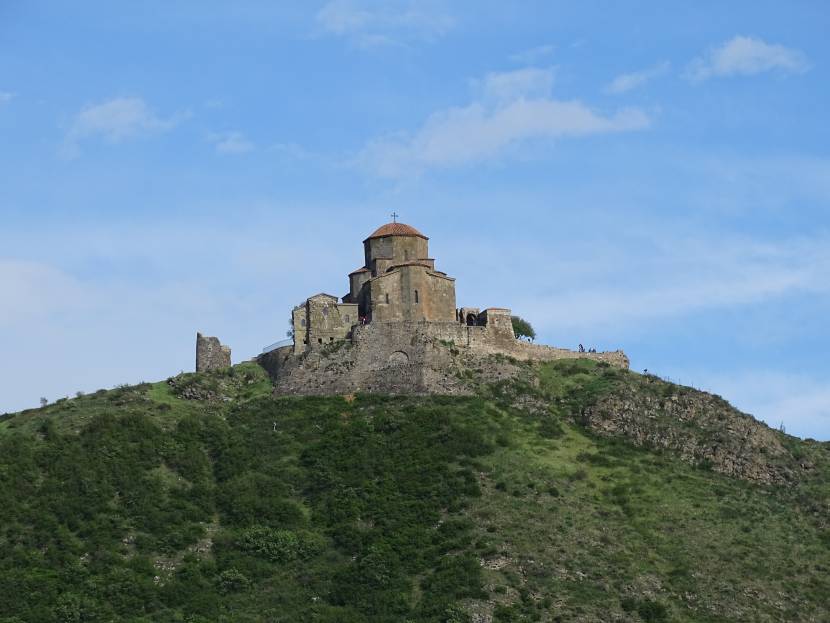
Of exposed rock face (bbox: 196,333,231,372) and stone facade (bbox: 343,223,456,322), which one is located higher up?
stone facade (bbox: 343,223,456,322)

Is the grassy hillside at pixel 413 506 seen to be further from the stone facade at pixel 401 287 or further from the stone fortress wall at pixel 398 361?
the stone facade at pixel 401 287

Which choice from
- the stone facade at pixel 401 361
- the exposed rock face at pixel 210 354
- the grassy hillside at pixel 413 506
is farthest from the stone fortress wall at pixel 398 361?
the exposed rock face at pixel 210 354

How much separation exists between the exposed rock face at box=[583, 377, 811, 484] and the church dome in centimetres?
1799

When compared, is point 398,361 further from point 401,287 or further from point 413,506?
point 413,506

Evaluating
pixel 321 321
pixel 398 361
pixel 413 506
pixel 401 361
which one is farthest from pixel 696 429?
pixel 321 321

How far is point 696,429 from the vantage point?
96750mm

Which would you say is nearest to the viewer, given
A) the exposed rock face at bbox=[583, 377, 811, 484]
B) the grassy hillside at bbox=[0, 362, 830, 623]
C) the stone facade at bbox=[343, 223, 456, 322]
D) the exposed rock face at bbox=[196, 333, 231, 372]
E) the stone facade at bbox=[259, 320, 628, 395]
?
the grassy hillside at bbox=[0, 362, 830, 623]

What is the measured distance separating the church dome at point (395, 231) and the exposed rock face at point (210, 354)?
1238cm

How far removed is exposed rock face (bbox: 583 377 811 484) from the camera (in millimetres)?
94375

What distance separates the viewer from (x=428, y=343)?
10038 cm

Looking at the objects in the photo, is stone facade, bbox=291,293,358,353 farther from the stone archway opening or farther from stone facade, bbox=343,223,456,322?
the stone archway opening

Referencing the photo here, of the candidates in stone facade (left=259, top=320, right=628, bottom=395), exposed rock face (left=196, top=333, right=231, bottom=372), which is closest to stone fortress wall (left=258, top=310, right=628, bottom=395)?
stone facade (left=259, top=320, right=628, bottom=395)

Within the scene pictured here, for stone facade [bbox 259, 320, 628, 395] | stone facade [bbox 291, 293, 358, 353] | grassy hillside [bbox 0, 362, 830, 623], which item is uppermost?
stone facade [bbox 291, 293, 358, 353]

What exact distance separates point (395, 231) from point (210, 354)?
14.8 m
